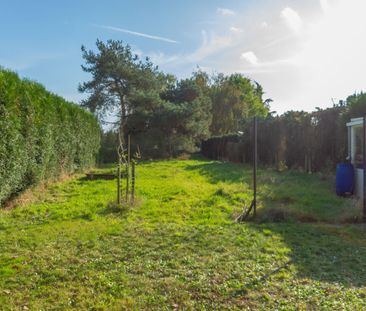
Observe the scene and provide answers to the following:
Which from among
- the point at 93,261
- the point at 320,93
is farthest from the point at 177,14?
the point at 93,261

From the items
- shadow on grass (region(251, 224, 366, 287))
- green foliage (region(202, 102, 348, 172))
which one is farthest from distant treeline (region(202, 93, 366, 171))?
shadow on grass (region(251, 224, 366, 287))

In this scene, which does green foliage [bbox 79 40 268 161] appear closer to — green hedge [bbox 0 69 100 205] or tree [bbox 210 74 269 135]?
tree [bbox 210 74 269 135]

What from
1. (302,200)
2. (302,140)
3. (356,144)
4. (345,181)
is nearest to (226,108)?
(302,140)

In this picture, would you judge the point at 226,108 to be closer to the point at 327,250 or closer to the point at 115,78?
the point at 115,78

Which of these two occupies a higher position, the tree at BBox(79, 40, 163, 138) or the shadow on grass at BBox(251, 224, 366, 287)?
the tree at BBox(79, 40, 163, 138)

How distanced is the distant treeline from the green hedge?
8424mm

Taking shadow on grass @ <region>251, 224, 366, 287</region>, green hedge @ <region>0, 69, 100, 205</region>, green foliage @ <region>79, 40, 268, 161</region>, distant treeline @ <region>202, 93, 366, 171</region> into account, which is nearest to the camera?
shadow on grass @ <region>251, 224, 366, 287</region>

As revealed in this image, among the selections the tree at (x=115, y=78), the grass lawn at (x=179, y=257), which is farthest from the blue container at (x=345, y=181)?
the tree at (x=115, y=78)

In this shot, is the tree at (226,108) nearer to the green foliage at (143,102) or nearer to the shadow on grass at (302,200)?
the green foliage at (143,102)

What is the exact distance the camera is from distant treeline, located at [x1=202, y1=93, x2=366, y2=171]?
34.3 feet

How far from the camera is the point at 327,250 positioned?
3994 mm

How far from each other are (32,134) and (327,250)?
6.02m

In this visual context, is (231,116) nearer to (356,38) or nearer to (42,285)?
(356,38)

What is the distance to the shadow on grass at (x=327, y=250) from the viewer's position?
323cm
